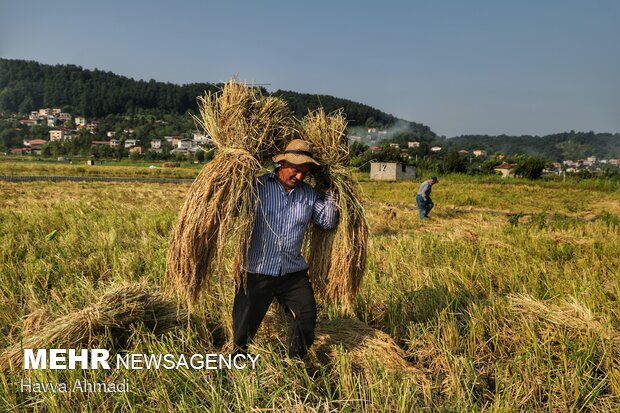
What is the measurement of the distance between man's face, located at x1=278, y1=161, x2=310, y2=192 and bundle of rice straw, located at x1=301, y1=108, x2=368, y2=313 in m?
0.28

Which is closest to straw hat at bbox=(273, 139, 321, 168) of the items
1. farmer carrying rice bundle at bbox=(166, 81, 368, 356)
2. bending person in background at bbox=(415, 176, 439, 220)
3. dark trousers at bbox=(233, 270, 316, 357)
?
farmer carrying rice bundle at bbox=(166, 81, 368, 356)

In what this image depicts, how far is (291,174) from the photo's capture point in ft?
10.3

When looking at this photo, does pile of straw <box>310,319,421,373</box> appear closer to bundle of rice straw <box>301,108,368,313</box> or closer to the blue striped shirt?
bundle of rice straw <box>301,108,368,313</box>

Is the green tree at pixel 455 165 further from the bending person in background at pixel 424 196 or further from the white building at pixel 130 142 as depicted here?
the white building at pixel 130 142

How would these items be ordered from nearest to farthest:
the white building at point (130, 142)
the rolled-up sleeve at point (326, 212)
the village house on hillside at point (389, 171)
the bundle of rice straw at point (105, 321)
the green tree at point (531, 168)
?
the bundle of rice straw at point (105, 321) < the rolled-up sleeve at point (326, 212) < the green tree at point (531, 168) < the village house on hillside at point (389, 171) < the white building at point (130, 142)

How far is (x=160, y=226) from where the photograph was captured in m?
8.47

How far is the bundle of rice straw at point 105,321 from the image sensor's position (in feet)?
9.78

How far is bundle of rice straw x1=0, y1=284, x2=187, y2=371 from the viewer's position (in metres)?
→ 2.98

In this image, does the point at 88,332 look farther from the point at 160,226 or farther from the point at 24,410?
the point at 160,226

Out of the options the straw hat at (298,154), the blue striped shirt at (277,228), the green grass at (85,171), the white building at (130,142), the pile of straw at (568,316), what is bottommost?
the green grass at (85,171)

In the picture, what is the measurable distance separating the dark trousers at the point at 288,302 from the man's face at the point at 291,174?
60 cm

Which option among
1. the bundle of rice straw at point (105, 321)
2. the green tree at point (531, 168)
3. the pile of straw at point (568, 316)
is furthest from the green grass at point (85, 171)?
the pile of straw at point (568, 316)

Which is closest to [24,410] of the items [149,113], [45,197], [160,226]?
[160,226]

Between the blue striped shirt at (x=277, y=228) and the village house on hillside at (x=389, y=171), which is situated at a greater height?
the blue striped shirt at (x=277, y=228)
